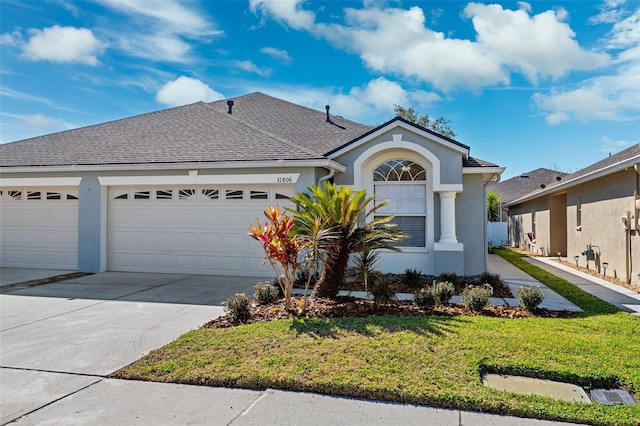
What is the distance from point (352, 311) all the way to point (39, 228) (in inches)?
455

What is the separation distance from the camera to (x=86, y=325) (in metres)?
7.09

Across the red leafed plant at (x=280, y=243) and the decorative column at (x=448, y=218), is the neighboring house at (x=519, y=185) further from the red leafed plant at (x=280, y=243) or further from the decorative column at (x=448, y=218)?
the red leafed plant at (x=280, y=243)

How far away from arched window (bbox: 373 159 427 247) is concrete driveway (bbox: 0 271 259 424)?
4.37m

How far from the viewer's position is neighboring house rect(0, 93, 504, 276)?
11469 mm

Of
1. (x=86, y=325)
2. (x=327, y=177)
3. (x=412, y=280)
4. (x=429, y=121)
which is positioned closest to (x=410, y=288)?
(x=412, y=280)

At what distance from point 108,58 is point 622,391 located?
53.3 feet

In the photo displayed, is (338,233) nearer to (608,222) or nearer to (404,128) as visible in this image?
(404,128)

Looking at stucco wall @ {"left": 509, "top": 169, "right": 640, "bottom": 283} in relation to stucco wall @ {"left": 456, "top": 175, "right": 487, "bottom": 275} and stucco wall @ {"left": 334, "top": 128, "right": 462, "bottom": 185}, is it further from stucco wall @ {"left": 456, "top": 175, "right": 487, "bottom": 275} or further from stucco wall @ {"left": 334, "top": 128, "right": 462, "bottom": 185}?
stucco wall @ {"left": 334, "top": 128, "right": 462, "bottom": 185}

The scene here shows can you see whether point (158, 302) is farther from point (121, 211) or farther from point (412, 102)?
point (412, 102)

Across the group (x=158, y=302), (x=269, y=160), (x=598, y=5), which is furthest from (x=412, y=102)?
(x=158, y=302)

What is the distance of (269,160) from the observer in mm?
11070

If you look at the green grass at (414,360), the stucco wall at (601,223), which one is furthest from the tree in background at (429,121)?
the green grass at (414,360)

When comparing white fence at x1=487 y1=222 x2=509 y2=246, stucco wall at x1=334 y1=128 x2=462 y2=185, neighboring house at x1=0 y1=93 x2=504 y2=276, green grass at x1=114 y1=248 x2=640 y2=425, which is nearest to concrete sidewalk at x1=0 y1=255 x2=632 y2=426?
→ green grass at x1=114 y1=248 x2=640 y2=425

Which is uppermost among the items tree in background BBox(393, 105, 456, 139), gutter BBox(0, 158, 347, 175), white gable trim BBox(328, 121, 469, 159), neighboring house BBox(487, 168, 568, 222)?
tree in background BBox(393, 105, 456, 139)
